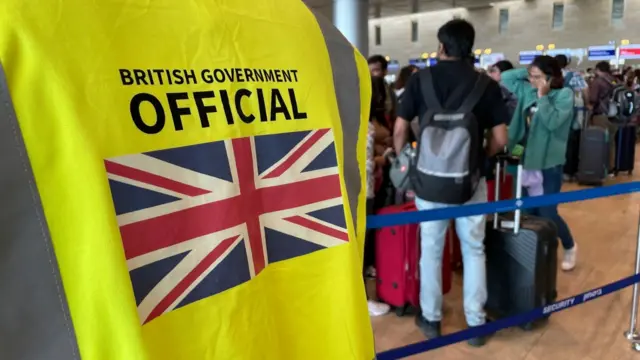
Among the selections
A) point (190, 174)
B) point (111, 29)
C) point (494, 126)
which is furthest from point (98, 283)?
point (494, 126)

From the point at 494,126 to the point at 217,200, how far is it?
2.33m

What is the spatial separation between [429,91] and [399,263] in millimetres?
1099

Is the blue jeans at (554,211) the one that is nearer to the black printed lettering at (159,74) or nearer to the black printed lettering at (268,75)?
A: the black printed lettering at (268,75)

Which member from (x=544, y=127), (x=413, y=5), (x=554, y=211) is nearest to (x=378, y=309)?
(x=554, y=211)

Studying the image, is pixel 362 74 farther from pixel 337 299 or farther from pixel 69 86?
pixel 69 86

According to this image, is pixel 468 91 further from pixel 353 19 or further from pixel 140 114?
pixel 353 19

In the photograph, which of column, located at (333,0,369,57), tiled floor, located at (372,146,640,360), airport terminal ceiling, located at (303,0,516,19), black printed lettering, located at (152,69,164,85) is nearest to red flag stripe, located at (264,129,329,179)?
black printed lettering, located at (152,69,164,85)

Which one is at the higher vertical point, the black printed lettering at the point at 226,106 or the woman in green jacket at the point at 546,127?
the black printed lettering at the point at 226,106

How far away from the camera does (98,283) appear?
66 cm

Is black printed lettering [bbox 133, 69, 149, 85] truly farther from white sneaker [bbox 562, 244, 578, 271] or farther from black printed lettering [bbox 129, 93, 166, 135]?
white sneaker [bbox 562, 244, 578, 271]

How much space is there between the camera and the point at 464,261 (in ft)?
10.3

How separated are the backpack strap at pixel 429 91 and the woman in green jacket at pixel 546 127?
1481 millimetres

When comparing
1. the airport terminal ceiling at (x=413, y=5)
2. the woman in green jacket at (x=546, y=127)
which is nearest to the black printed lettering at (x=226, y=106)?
the woman in green jacket at (x=546, y=127)

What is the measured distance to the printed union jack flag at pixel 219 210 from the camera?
2.39ft
